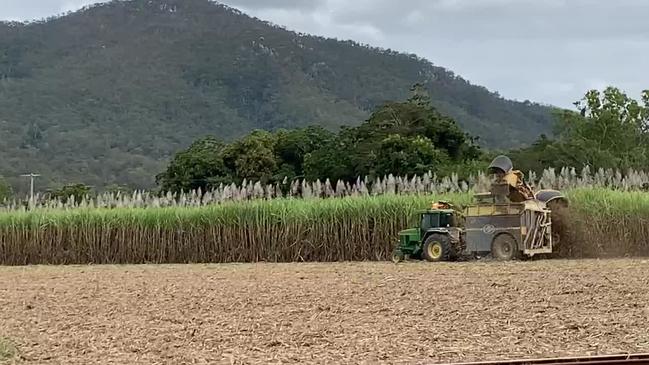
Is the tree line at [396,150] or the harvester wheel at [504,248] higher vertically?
the tree line at [396,150]

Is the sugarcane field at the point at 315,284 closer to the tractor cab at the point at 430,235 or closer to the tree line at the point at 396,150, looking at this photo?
the tractor cab at the point at 430,235

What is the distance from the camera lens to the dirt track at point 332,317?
5.98 meters

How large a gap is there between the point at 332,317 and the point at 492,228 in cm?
815

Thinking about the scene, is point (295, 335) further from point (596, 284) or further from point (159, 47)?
point (159, 47)

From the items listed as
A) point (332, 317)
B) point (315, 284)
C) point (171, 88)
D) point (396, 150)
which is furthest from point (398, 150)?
point (171, 88)

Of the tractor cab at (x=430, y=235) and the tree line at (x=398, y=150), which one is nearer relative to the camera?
the tractor cab at (x=430, y=235)

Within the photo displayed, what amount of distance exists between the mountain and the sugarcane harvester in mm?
33976

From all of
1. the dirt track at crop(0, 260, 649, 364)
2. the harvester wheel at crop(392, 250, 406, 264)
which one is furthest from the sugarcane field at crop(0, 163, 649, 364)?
the harvester wheel at crop(392, 250, 406, 264)

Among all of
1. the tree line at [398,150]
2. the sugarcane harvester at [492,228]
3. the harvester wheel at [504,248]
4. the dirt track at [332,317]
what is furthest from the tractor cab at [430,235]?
the tree line at [398,150]

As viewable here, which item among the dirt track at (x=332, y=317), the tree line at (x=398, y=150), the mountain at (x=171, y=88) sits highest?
the mountain at (x=171, y=88)

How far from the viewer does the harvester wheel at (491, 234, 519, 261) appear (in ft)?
49.7

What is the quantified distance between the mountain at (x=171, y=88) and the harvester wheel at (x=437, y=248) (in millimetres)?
34102

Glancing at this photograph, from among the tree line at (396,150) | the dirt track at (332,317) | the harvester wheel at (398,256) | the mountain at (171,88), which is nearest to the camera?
the dirt track at (332,317)

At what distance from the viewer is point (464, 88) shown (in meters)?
73.7
